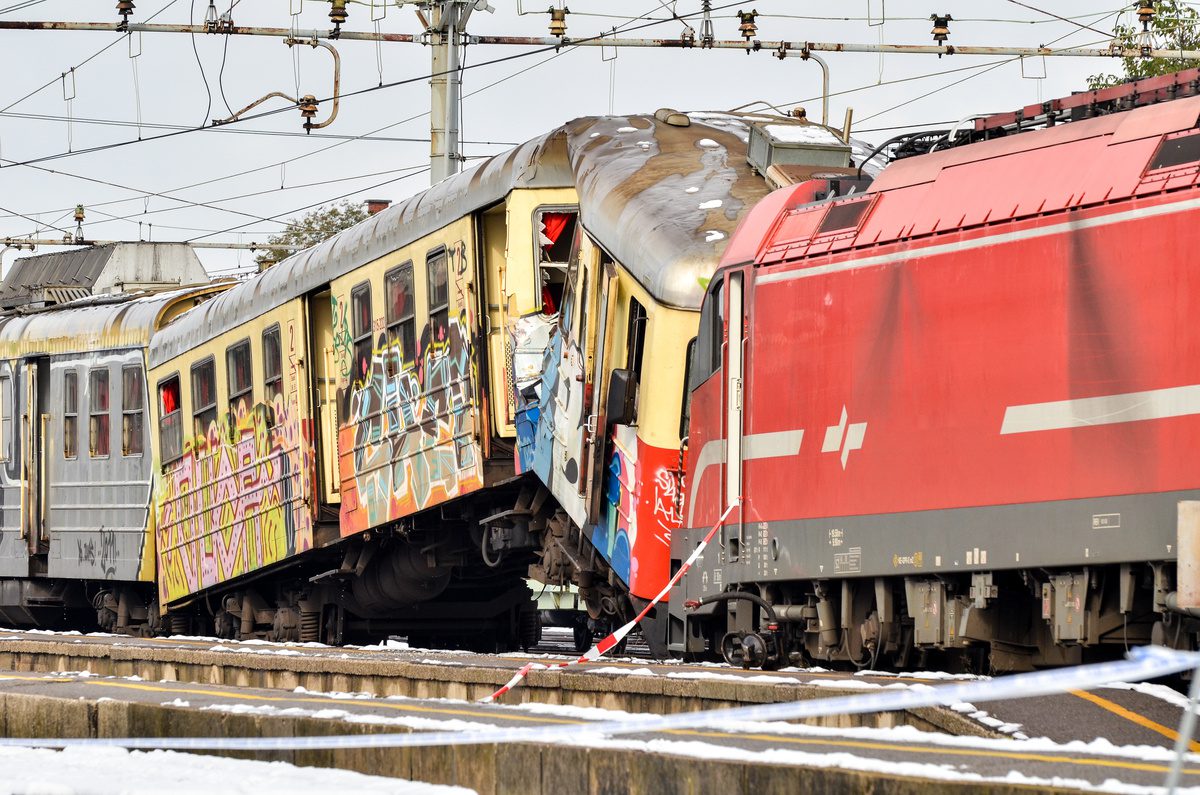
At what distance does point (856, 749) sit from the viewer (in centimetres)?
766

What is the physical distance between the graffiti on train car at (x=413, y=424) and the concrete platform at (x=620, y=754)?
7.56m

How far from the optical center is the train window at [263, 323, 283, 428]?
22.5 m

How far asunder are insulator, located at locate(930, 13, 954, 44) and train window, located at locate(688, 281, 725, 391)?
730 inches

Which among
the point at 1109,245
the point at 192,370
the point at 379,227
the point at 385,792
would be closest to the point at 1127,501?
the point at 1109,245

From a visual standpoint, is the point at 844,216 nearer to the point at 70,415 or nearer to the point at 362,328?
the point at 362,328

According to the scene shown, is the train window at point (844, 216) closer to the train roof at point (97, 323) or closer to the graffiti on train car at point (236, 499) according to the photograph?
the graffiti on train car at point (236, 499)

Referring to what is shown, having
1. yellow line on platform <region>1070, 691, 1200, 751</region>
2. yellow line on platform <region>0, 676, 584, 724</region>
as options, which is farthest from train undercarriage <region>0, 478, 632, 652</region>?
yellow line on platform <region>1070, 691, 1200, 751</region>

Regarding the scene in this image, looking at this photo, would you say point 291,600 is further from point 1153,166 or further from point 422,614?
point 1153,166

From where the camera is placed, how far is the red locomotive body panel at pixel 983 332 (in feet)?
34.8

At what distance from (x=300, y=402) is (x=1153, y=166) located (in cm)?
1294

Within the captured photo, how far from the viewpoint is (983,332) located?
11688 mm

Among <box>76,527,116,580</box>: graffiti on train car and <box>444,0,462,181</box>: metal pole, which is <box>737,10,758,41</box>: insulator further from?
<box>76,527,116,580</box>: graffiti on train car

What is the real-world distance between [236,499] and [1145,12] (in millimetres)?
15383

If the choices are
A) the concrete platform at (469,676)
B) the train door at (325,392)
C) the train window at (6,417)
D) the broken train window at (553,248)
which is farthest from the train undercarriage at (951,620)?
the train window at (6,417)
